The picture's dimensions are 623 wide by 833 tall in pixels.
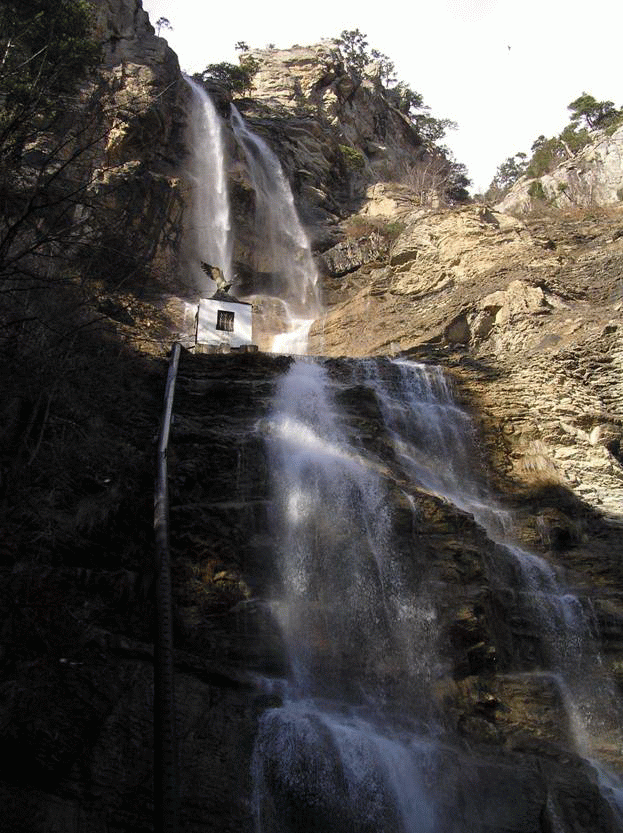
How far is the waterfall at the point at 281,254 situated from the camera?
84.6 feet

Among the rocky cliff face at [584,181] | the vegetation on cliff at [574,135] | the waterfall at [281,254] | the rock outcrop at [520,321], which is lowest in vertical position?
the rock outcrop at [520,321]

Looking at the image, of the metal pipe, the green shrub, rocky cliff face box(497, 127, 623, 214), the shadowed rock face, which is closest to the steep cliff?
the shadowed rock face

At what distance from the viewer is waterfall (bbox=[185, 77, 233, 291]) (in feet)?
88.3

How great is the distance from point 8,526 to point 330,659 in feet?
15.1

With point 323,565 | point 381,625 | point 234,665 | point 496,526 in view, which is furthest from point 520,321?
point 234,665

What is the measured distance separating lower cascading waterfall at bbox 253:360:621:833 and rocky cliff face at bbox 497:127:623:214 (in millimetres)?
22783

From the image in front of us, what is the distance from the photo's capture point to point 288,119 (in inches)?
1474

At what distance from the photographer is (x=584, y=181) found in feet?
110

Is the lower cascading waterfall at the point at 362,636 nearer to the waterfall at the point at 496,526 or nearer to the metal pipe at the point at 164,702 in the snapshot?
the waterfall at the point at 496,526

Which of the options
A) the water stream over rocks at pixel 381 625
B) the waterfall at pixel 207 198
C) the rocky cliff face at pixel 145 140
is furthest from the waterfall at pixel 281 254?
the water stream over rocks at pixel 381 625

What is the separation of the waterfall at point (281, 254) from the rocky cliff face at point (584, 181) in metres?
11.0

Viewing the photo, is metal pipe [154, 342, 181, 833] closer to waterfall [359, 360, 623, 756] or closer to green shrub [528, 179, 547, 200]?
waterfall [359, 360, 623, 756]

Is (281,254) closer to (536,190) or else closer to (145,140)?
(145,140)

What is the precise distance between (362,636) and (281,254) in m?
22.5
